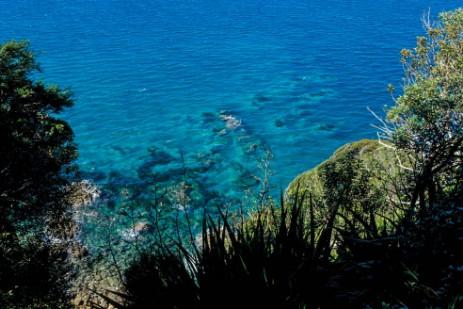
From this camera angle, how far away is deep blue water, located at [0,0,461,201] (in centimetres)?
2883

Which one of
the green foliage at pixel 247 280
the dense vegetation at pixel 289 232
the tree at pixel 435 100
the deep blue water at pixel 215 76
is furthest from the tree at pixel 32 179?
the deep blue water at pixel 215 76

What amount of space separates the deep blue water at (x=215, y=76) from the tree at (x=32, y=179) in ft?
33.1

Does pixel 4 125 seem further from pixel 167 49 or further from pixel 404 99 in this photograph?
pixel 167 49

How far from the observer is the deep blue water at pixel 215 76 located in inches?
1135

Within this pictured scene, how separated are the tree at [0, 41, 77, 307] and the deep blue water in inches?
397

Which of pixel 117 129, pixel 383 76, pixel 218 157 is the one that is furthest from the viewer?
pixel 383 76

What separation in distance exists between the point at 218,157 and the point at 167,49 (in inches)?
994

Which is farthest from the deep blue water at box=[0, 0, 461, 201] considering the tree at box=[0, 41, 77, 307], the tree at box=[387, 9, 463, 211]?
the tree at box=[387, 9, 463, 211]

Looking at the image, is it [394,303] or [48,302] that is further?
[48,302]

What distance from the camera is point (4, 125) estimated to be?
45.3 ft

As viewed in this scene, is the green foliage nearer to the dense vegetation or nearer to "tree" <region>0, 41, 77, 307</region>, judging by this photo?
the dense vegetation

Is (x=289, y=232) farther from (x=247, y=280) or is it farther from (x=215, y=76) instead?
(x=215, y=76)

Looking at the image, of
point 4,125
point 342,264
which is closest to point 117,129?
point 4,125

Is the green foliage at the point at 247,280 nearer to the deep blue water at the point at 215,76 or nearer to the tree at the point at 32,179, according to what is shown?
the tree at the point at 32,179
